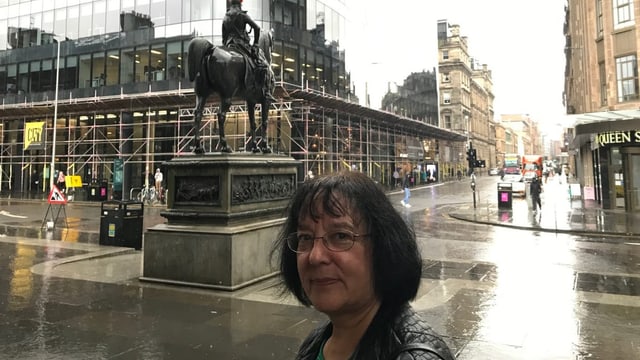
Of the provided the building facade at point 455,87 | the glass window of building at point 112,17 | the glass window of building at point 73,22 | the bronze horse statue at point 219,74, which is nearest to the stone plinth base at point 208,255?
the bronze horse statue at point 219,74

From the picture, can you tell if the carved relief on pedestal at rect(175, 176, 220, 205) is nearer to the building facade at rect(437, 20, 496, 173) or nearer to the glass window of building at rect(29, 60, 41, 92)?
the glass window of building at rect(29, 60, 41, 92)

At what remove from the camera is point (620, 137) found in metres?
22.0

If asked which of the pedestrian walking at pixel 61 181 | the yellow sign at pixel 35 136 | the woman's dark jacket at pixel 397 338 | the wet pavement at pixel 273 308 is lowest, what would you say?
the wet pavement at pixel 273 308

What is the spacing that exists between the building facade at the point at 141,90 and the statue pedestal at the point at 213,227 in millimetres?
19816

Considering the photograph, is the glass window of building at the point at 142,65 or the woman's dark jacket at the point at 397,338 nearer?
the woman's dark jacket at the point at 397,338

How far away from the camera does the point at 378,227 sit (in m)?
1.69

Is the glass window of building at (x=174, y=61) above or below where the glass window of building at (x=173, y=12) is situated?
below

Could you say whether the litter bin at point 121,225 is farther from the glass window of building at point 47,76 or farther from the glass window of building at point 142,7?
the glass window of building at point 47,76

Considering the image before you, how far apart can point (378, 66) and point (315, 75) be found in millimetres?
14813

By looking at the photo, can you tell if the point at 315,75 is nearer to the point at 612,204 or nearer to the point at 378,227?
the point at 612,204

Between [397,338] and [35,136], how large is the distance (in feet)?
125

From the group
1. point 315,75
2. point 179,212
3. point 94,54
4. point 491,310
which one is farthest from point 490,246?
point 94,54

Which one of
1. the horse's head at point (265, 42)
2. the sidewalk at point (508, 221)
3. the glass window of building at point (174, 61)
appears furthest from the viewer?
the glass window of building at point (174, 61)

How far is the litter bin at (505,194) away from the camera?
24.4 meters
